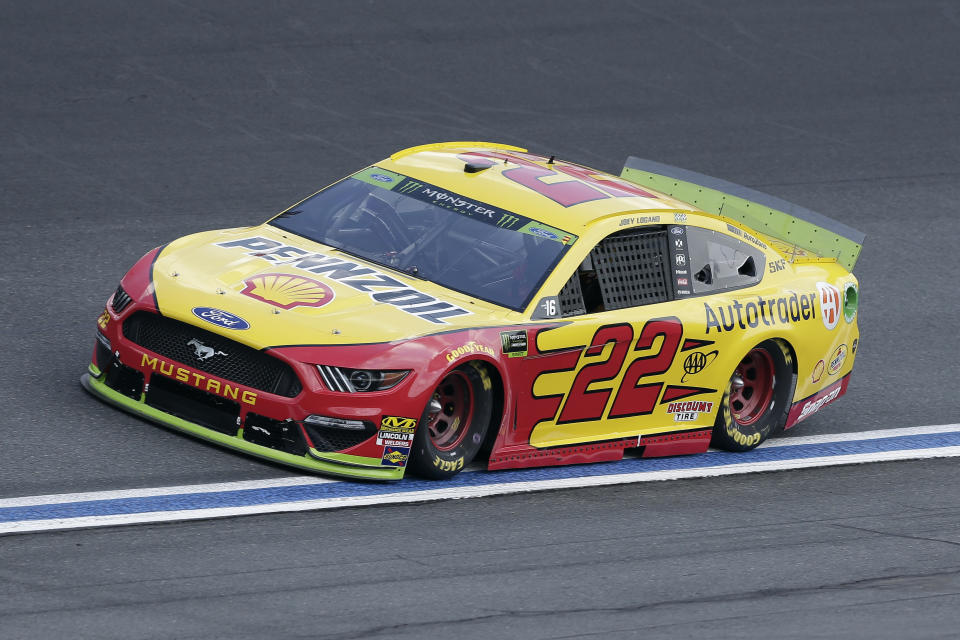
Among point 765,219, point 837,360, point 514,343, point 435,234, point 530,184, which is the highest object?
point 765,219

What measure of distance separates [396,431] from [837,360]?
335 centimetres

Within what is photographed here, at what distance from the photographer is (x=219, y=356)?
24.4 ft

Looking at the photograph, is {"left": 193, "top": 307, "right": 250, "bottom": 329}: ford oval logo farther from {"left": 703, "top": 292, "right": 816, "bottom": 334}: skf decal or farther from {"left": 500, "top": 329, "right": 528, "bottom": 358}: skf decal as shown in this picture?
{"left": 703, "top": 292, "right": 816, "bottom": 334}: skf decal

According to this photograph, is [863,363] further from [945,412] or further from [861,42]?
[861,42]

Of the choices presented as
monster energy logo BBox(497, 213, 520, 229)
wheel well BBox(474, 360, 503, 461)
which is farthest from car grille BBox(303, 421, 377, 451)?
monster energy logo BBox(497, 213, 520, 229)

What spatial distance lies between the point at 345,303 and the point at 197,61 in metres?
7.40

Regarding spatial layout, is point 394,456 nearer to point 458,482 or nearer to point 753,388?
point 458,482

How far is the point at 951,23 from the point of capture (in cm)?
1761

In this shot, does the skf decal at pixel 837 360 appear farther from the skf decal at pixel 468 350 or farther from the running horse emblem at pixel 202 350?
the running horse emblem at pixel 202 350

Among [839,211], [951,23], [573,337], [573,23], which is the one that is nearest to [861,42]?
[951,23]

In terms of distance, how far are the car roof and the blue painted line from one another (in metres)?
1.32

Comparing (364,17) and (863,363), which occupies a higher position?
(364,17)

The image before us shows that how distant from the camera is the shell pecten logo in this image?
7535 millimetres

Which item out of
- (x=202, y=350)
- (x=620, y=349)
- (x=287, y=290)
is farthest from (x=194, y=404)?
(x=620, y=349)
